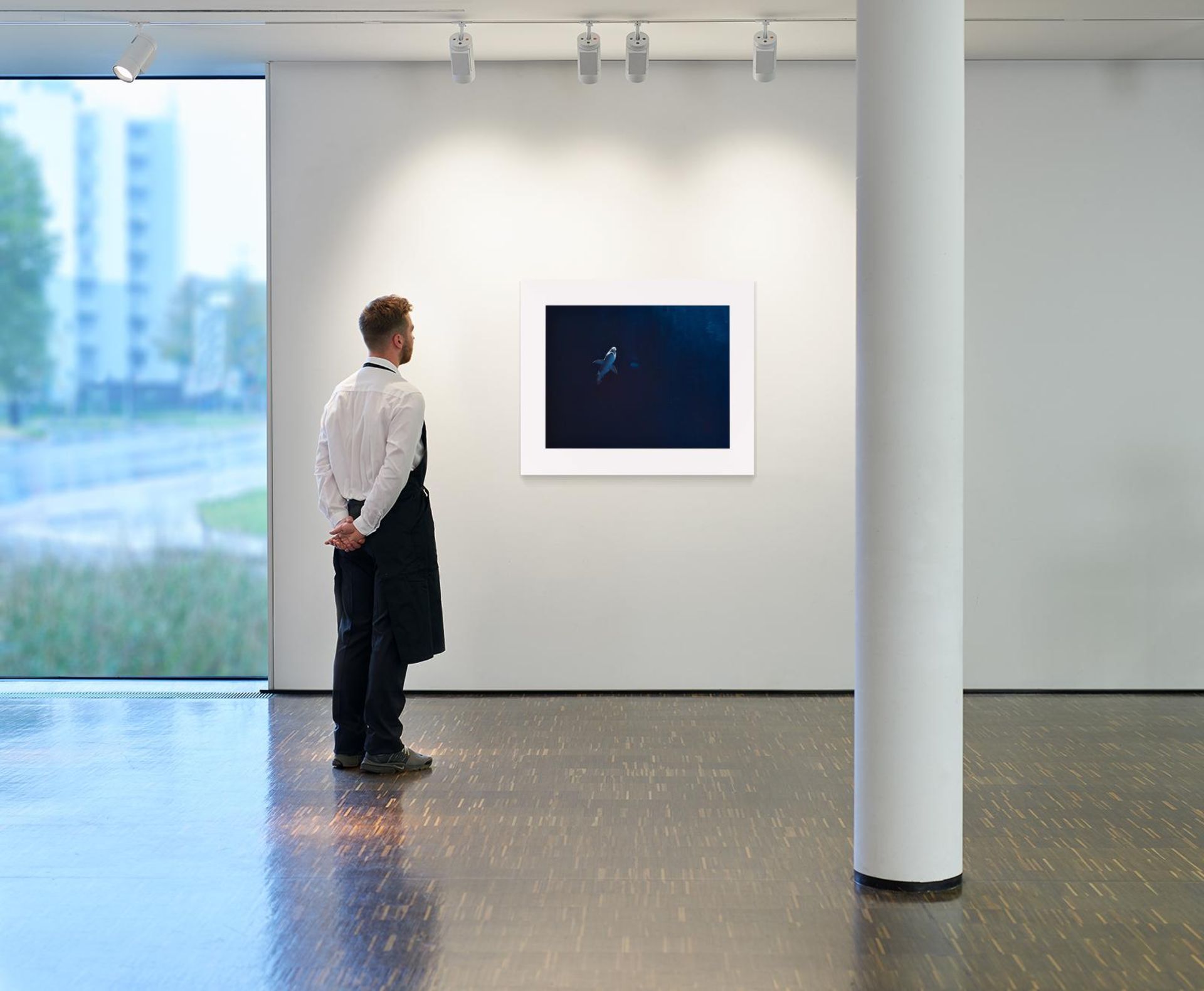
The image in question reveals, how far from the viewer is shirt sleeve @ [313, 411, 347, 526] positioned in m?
5.00

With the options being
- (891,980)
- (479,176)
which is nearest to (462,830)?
(891,980)

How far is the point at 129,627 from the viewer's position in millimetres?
6875

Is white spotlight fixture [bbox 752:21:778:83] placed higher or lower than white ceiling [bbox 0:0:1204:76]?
lower

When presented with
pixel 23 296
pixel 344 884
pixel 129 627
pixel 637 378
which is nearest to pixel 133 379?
pixel 23 296

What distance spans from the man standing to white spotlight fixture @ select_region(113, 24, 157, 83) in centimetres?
181

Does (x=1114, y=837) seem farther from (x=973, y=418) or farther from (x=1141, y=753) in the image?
(x=973, y=418)

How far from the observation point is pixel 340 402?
5.01 m

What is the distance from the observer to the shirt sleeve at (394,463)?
4.80 metres

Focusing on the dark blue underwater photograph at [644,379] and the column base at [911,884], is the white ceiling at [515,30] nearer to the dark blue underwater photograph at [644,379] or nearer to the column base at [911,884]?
the dark blue underwater photograph at [644,379]

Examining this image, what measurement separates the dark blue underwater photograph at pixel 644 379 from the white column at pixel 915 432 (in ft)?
9.88

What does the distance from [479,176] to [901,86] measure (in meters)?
3.41

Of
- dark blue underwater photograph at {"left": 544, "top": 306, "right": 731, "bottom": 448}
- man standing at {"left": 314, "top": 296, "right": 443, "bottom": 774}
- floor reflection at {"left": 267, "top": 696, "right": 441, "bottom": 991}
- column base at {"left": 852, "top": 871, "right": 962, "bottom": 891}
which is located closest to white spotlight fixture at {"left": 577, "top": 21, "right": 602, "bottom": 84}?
dark blue underwater photograph at {"left": 544, "top": 306, "right": 731, "bottom": 448}

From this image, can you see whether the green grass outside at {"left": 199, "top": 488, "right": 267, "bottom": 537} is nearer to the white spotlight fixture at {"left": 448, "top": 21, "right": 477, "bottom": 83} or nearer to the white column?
the white spotlight fixture at {"left": 448, "top": 21, "right": 477, "bottom": 83}

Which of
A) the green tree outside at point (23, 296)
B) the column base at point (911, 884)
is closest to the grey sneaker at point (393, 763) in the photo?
the column base at point (911, 884)
